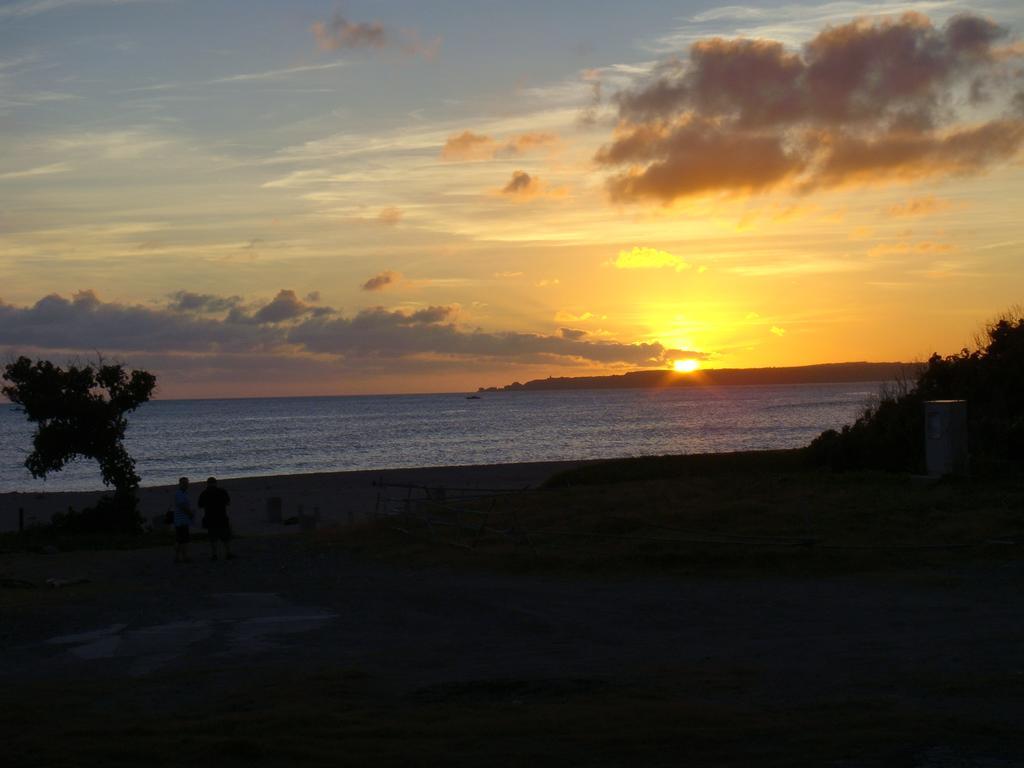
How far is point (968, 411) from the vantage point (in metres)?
25.8

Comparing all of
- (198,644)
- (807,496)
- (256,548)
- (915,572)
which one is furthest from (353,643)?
(807,496)

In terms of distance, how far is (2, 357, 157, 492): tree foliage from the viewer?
85.3 ft

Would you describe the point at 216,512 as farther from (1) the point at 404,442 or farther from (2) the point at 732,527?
(1) the point at 404,442

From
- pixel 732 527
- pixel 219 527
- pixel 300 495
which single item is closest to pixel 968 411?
pixel 732 527

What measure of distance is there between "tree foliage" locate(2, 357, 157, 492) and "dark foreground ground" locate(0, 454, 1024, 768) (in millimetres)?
10008

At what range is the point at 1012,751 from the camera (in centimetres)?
623

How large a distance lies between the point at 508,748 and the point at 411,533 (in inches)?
584

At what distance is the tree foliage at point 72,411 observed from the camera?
2600cm

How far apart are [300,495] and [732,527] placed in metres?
27.1

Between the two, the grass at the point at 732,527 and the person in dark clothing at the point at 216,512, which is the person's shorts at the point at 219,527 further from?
the grass at the point at 732,527

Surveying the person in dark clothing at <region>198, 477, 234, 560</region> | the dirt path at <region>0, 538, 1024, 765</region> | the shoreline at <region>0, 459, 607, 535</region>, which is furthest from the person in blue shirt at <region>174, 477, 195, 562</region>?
the shoreline at <region>0, 459, 607, 535</region>

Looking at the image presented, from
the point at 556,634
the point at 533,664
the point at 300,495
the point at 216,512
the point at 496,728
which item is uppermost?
the point at 216,512

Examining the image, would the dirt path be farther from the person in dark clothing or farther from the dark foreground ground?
the person in dark clothing

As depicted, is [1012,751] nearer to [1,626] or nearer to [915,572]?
[915,572]
